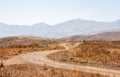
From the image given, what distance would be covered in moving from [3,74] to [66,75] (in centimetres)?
662

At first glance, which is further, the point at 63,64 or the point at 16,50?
the point at 16,50

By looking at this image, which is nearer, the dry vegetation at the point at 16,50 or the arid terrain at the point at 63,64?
the arid terrain at the point at 63,64

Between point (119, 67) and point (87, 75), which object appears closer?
point (87, 75)

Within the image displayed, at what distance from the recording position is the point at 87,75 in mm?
28703

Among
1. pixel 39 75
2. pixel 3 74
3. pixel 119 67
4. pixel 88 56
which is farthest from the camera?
pixel 88 56

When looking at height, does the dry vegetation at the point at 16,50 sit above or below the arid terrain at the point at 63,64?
below

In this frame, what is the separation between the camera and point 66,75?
92.6 ft

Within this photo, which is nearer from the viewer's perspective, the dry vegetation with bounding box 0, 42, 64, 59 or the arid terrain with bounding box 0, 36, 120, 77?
the arid terrain with bounding box 0, 36, 120, 77

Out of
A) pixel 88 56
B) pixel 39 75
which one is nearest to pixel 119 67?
pixel 39 75

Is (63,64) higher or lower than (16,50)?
higher

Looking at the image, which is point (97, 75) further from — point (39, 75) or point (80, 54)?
point (80, 54)

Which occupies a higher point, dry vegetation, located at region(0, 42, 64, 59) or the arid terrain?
the arid terrain

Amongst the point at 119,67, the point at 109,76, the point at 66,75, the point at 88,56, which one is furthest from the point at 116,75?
the point at 88,56

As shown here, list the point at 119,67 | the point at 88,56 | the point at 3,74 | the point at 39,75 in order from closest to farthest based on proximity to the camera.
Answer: the point at 3,74
the point at 39,75
the point at 119,67
the point at 88,56
